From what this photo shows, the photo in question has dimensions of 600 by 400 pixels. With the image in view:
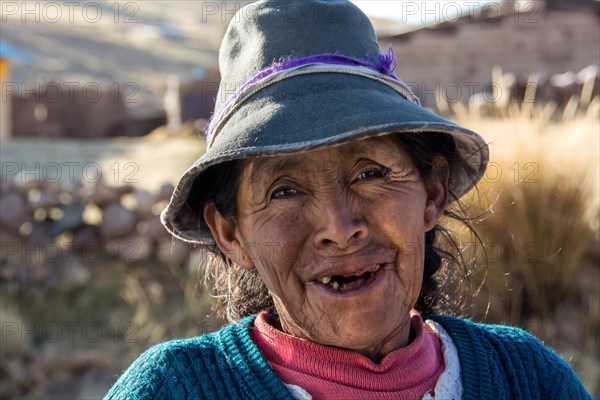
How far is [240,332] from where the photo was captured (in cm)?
187

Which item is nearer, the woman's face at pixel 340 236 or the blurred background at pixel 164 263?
the woman's face at pixel 340 236

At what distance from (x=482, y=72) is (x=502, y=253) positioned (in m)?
8.52

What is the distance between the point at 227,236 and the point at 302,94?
408 millimetres

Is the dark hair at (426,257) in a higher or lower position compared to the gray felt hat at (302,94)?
lower

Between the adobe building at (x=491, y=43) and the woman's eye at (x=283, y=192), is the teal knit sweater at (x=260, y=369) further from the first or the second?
the adobe building at (x=491, y=43)

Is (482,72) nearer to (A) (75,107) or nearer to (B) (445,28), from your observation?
(B) (445,28)

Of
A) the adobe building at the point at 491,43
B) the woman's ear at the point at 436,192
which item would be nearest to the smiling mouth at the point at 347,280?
the woman's ear at the point at 436,192

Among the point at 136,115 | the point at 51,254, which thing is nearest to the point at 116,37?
the point at 136,115

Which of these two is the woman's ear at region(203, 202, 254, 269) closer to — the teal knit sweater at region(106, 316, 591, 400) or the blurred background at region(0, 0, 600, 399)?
the teal knit sweater at region(106, 316, 591, 400)

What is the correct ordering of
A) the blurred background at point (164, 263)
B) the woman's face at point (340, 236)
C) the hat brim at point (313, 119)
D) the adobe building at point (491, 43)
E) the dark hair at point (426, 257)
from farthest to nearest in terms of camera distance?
the adobe building at point (491, 43) → the blurred background at point (164, 263) → the dark hair at point (426, 257) → the woman's face at point (340, 236) → the hat brim at point (313, 119)

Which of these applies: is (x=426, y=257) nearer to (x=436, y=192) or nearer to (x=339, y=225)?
(x=436, y=192)

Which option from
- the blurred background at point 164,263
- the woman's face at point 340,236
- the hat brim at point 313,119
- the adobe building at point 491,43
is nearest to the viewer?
the hat brim at point 313,119

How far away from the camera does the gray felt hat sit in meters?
1.61

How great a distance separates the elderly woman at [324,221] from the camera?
5.48ft
